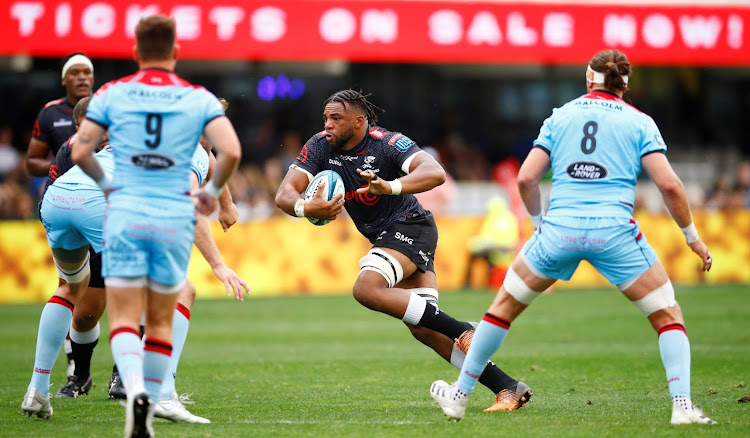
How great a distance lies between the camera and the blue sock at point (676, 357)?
5.95 m

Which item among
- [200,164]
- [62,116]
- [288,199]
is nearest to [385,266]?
[288,199]

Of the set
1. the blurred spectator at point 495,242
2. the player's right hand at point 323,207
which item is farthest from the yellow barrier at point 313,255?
the player's right hand at point 323,207

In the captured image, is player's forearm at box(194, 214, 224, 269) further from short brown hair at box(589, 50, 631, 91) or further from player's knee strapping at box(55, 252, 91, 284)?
short brown hair at box(589, 50, 631, 91)

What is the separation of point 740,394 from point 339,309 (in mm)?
9069

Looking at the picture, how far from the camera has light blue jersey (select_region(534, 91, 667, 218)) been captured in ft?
19.6

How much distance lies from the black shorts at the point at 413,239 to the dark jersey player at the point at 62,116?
10.6 ft

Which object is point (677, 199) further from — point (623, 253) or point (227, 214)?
point (227, 214)

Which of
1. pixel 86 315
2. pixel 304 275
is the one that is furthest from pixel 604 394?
pixel 304 275

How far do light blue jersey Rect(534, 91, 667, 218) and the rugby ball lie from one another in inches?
66.8

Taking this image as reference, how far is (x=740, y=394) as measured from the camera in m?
7.55

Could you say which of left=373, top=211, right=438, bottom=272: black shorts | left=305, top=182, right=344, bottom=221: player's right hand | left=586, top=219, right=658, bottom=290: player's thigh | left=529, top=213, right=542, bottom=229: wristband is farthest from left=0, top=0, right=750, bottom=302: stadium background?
left=586, top=219, right=658, bottom=290: player's thigh

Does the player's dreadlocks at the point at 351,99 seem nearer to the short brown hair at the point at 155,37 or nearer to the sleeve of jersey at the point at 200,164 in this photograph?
the sleeve of jersey at the point at 200,164

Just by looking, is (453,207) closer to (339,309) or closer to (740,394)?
(339,309)

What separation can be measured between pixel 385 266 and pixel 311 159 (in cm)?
101
